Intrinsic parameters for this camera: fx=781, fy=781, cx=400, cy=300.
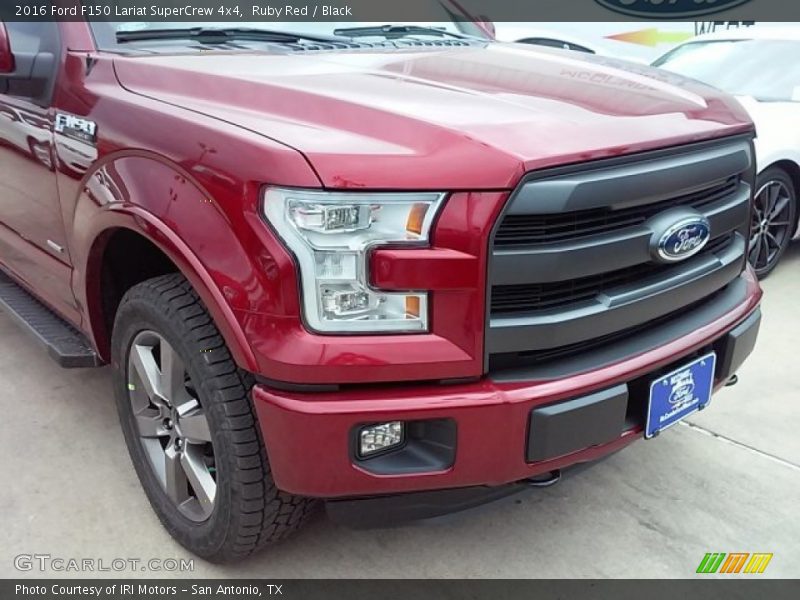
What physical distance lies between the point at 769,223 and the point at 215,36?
368cm

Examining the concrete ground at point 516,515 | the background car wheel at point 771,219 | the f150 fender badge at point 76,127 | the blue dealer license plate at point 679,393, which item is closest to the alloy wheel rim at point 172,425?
the concrete ground at point 516,515

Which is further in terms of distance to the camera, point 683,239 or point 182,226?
point 683,239

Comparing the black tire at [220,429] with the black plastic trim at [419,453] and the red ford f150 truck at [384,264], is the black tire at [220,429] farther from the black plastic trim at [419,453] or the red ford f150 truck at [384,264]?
the black plastic trim at [419,453]

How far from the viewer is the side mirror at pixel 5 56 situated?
2.63 metres

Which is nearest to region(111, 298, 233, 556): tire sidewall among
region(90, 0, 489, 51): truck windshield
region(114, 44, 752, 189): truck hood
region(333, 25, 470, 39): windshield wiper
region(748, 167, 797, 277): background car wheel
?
region(114, 44, 752, 189): truck hood

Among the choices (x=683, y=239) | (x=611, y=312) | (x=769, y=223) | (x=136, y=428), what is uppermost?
(x=683, y=239)

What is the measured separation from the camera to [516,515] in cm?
268

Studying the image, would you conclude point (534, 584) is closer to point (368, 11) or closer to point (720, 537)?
point (720, 537)

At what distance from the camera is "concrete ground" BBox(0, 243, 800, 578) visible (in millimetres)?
2451

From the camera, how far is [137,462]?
263 cm

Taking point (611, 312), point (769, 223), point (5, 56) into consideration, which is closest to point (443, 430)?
point (611, 312)

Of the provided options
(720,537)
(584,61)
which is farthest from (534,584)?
(584,61)

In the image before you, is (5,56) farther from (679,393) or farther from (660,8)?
(660,8)

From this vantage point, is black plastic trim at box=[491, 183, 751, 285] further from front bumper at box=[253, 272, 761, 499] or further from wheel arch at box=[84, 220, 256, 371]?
wheel arch at box=[84, 220, 256, 371]
